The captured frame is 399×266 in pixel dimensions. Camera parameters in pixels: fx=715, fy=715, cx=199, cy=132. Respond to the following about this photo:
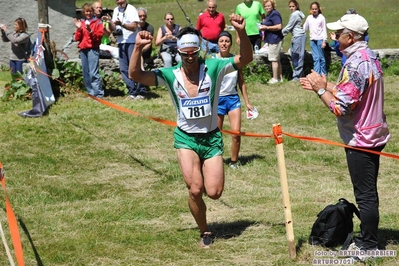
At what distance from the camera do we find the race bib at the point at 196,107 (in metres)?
6.65

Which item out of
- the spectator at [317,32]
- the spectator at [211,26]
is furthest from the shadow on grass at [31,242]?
the spectator at [317,32]

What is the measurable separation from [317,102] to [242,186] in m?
5.41

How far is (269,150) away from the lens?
11062mm

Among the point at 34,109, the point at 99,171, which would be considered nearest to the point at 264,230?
the point at 99,171

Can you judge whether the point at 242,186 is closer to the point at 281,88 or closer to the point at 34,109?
the point at 34,109

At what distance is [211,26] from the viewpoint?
50.3 feet

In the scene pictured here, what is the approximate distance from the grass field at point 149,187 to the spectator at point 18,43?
2145mm

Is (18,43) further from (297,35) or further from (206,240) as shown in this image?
(206,240)

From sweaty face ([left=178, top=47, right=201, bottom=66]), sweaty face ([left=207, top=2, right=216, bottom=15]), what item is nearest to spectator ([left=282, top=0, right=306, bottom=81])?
sweaty face ([left=207, top=2, right=216, bottom=15])

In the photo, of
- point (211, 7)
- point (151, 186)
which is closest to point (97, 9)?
point (211, 7)

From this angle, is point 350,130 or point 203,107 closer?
point 350,130

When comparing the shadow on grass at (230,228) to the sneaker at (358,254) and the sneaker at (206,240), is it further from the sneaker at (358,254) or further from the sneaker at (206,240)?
the sneaker at (358,254)

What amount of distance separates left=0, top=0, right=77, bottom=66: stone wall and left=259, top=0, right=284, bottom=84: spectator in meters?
6.08

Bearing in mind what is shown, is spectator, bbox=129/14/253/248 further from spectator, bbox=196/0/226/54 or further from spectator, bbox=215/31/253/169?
spectator, bbox=196/0/226/54
